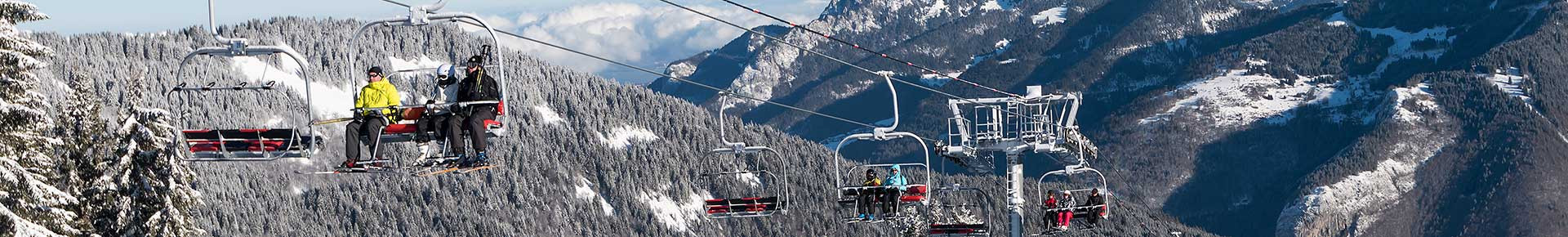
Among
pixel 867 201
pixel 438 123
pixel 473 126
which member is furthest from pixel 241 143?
pixel 867 201

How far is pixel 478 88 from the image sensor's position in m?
37.6

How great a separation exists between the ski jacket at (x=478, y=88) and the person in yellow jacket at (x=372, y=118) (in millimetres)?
1210

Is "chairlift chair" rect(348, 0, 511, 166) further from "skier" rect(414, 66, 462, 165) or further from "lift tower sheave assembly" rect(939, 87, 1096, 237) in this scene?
"lift tower sheave assembly" rect(939, 87, 1096, 237)

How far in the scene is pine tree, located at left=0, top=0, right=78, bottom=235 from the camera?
112ft

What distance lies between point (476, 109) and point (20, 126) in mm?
7178

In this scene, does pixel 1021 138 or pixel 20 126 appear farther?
pixel 1021 138

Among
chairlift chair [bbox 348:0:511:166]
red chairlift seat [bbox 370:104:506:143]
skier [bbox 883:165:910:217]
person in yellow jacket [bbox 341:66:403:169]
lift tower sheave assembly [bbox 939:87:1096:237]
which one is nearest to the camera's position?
chairlift chair [bbox 348:0:511:166]

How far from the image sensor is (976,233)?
5628 cm

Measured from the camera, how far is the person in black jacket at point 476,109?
121ft

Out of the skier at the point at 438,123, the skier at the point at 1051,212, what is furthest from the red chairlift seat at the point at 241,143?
the skier at the point at 1051,212

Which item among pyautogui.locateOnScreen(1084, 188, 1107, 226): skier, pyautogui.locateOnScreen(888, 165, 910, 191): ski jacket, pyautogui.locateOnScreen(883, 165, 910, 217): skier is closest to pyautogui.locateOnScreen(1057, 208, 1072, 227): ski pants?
pyautogui.locateOnScreen(1084, 188, 1107, 226): skier

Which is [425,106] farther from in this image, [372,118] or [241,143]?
[241,143]

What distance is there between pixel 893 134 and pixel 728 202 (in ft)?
17.8

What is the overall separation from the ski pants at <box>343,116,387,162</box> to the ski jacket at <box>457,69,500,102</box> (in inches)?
56.2
